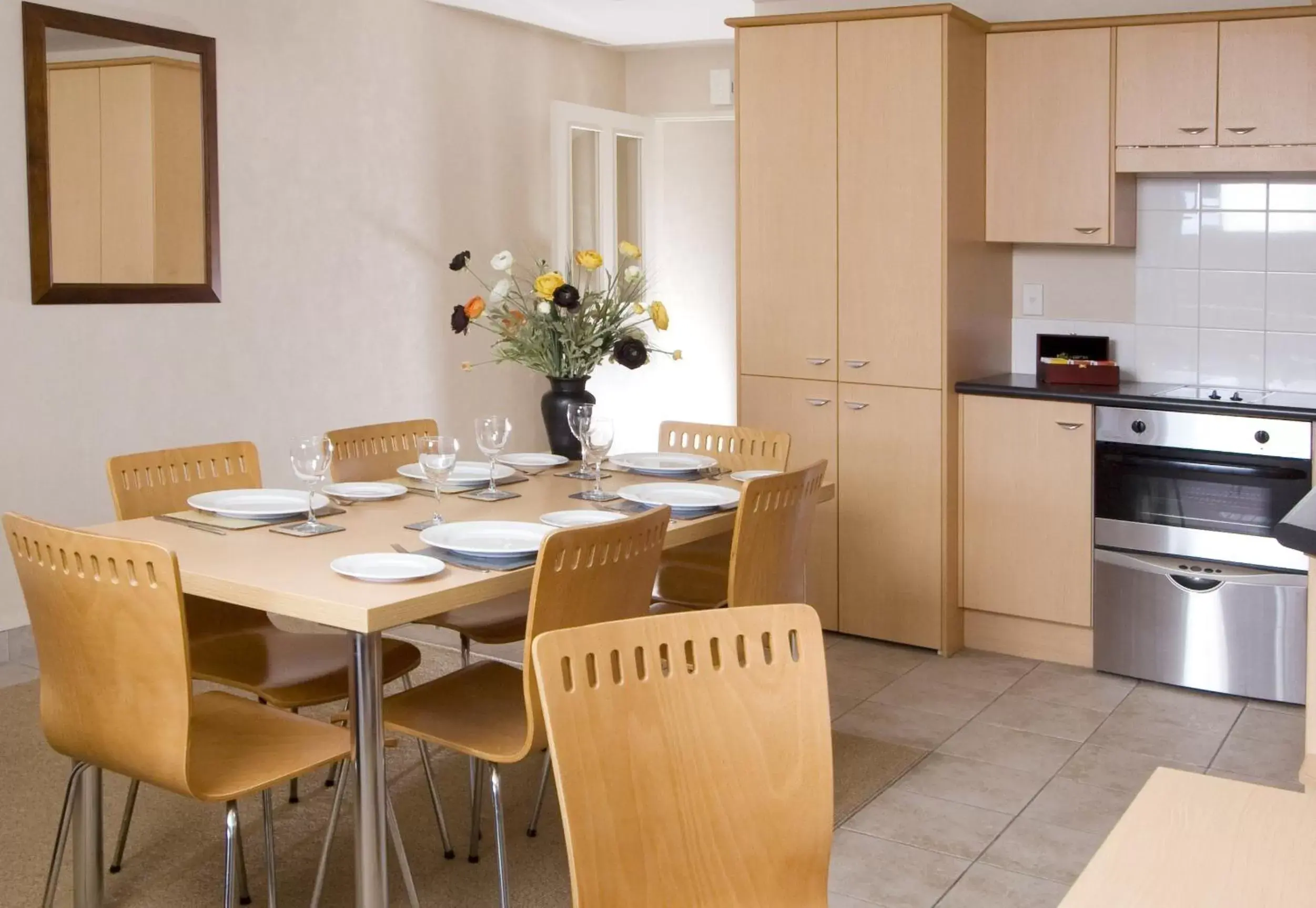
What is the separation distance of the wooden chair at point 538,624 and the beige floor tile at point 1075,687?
1939mm

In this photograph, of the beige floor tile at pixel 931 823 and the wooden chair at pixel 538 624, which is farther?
the beige floor tile at pixel 931 823

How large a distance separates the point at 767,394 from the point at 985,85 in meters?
1.31

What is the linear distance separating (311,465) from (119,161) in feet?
7.16

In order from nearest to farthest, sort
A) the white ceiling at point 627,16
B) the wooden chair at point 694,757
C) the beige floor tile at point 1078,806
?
the wooden chair at point 694,757, the beige floor tile at point 1078,806, the white ceiling at point 627,16

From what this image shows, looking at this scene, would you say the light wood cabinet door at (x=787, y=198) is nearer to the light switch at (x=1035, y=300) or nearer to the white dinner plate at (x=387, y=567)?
the light switch at (x=1035, y=300)

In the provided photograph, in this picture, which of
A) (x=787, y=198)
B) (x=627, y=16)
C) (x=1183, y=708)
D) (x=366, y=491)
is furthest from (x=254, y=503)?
(x=627, y=16)

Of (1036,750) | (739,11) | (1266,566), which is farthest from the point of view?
(739,11)

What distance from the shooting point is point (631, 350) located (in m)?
3.86

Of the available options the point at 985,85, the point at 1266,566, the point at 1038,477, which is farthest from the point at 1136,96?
the point at 1266,566

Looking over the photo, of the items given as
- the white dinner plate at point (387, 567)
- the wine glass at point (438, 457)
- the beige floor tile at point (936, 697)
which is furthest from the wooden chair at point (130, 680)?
the beige floor tile at point (936, 697)

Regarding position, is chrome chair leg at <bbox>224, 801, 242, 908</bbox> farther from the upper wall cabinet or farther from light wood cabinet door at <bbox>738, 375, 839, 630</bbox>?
the upper wall cabinet

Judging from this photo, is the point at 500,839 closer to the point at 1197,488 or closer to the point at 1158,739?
the point at 1158,739

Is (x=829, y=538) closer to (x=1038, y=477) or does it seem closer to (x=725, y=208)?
(x=1038, y=477)

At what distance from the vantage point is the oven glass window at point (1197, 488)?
13.0ft
